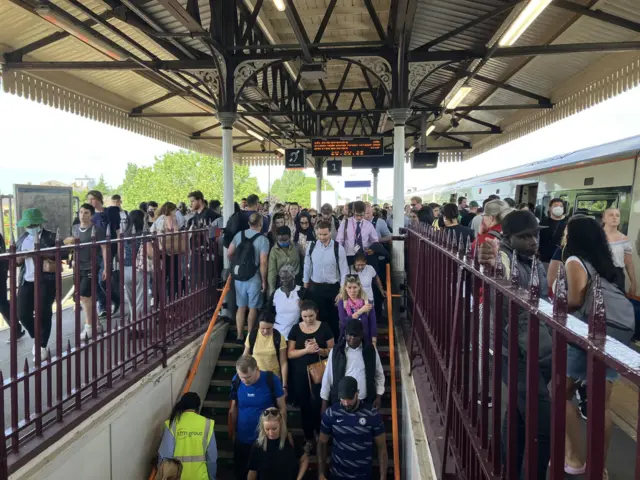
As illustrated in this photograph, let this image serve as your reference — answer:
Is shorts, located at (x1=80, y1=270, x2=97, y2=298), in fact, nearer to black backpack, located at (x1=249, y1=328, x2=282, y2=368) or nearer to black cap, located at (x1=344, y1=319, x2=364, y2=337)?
black backpack, located at (x1=249, y1=328, x2=282, y2=368)

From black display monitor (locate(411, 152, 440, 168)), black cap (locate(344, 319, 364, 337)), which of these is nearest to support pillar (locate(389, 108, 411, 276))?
black cap (locate(344, 319, 364, 337))

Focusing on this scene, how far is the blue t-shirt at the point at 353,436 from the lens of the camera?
4.13m

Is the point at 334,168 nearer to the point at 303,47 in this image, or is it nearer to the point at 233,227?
the point at 303,47

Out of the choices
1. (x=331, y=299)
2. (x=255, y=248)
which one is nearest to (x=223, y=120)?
(x=255, y=248)

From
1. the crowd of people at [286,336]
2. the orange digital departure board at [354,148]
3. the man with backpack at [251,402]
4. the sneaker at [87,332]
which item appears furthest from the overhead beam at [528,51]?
the sneaker at [87,332]

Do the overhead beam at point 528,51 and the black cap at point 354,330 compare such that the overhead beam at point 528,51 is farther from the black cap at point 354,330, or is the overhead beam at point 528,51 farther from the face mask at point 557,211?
the black cap at point 354,330

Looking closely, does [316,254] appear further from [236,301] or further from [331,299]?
[236,301]

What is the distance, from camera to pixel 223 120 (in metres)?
6.88

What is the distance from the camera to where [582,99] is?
347 inches

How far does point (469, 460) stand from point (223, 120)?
5.97 metres

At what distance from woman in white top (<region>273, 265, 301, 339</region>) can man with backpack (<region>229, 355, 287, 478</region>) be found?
71 cm

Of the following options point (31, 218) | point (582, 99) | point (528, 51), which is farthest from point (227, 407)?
point (582, 99)

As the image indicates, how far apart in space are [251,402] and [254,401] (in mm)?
37

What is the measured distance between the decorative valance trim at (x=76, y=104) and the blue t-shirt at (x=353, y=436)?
7.07 metres
